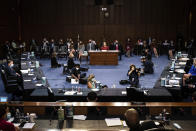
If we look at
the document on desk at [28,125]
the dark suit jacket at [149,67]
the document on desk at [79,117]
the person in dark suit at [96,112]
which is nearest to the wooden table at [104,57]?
the dark suit jacket at [149,67]

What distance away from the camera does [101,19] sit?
25562 millimetres

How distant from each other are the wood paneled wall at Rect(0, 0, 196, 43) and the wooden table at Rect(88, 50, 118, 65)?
26.8 feet

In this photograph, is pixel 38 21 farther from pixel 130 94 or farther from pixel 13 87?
pixel 130 94

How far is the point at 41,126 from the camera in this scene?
17.6ft

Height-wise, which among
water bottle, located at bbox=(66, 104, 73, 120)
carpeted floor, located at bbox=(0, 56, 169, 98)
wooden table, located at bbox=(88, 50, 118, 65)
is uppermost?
wooden table, located at bbox=(88, 50, 118, 65)

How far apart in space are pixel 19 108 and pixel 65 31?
66.5 ft

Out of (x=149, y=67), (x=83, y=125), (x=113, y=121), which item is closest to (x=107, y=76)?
(x=149, y=67)

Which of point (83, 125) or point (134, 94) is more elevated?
point (134, 94)

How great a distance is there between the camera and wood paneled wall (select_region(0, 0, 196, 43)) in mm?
25219

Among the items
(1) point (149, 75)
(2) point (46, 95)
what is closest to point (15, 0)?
(1) point (149, 75)

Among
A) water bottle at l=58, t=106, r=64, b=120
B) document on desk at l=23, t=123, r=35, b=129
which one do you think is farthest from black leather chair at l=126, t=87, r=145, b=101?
document on desk at l=23, t=123, r=35, b=129

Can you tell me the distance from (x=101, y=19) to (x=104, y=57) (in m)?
8.71

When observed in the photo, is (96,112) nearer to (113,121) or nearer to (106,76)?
(113,121)

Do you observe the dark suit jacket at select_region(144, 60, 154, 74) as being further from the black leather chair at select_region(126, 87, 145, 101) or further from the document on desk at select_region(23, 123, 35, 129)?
the document on desk at select_region(23, 123, 35, 129)
